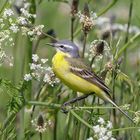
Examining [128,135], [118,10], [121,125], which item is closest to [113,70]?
[128,135]

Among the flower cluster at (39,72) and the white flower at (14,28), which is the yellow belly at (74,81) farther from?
the white flower at (14,28)

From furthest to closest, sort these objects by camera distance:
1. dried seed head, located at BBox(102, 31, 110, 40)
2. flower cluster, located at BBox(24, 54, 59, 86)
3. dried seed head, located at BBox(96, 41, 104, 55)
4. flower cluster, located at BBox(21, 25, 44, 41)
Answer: dried seed head, located at BBox(102, 31, 110, 40)
dried seed head, located at BBox(96, 41, 104, 55)
flower cluster, located at BBox(21, 25, 44, 41)
flower cluster, located at BBox(24, 54, 59, 86)

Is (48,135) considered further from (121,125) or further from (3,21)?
(3,21)

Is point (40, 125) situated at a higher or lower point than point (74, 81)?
lower

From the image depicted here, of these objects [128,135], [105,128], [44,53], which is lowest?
[105,128]

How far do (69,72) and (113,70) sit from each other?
340mm

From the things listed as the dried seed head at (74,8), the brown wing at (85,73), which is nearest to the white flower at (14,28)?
the brown wing at (85,73)

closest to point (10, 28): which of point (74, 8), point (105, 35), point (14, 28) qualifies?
point (14, 28)

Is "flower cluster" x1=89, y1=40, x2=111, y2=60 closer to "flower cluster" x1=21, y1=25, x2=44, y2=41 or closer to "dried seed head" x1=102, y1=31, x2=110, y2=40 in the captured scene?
"flower cluster" x1=21, y1=25, x2=44, y2=41

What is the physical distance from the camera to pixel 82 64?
438 centimetres

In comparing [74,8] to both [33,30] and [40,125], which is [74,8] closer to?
[33,30]

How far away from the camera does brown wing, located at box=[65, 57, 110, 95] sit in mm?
4203

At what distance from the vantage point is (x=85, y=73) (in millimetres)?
4285

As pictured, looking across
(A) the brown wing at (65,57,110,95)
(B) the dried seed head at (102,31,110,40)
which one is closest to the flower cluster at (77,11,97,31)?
(A) the brown wing at (65,57,110,95)
